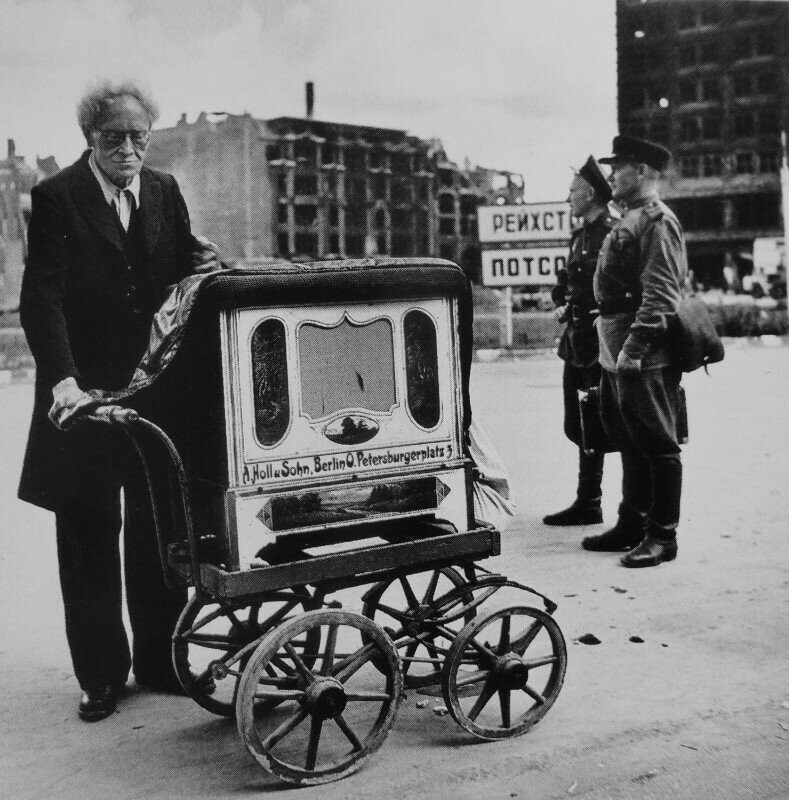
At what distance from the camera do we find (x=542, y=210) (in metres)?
7.21

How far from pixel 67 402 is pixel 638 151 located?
291 cm

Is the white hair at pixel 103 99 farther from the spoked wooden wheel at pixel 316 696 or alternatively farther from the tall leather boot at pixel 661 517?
the tall leather boot at pixel 661 517

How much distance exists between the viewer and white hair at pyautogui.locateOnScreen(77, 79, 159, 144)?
2.78 m

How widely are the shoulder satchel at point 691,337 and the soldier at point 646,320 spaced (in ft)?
0.14

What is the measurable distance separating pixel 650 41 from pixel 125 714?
6879 mm

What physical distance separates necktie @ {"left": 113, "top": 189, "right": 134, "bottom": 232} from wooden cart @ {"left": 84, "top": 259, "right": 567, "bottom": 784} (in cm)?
54

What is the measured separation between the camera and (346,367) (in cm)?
262

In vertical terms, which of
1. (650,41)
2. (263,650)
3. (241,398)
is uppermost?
(650,41)

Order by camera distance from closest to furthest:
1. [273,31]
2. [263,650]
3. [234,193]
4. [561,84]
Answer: [263,650] → [273,31] → [561,84] → [234,193]

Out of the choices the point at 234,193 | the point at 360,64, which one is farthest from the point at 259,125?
the point at 360,64

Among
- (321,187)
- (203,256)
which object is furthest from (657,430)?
(321,187)

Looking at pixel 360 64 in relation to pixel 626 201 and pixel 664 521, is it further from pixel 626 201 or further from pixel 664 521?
pixel 664 521

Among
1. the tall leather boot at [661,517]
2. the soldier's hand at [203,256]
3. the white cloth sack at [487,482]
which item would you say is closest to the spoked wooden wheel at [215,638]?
the white cloth sack at [487,482]

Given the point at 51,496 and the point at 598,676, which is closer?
the point at 51,496
